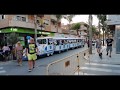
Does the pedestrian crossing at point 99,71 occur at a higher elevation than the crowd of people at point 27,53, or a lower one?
lower

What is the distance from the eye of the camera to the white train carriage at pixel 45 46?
17000 millimetres

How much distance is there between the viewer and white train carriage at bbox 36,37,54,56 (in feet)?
55.8

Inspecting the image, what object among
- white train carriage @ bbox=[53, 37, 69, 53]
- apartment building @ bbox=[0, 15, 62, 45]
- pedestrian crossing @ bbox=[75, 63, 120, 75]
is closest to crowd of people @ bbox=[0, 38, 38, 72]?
pedestrian crossing @ bbox=[75, 63, 120, 75]

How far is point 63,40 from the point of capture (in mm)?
21422

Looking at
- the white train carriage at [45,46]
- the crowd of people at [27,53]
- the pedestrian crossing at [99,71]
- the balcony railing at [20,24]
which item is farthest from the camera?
the balcony railing at [20,24]

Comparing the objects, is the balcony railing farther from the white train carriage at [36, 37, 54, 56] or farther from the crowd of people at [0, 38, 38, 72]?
the crowd of people at [0, 38, 38, 72]

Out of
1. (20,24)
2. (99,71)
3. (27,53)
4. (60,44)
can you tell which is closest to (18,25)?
(20,24)

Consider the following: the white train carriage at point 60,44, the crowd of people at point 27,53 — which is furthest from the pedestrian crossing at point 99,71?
the white train carriage at point 60,44

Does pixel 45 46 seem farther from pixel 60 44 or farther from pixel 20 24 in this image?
pixel 20 24

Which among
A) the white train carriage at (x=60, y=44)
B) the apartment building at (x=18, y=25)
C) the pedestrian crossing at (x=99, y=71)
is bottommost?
the pedestrian crossing at (x=99, y=71)

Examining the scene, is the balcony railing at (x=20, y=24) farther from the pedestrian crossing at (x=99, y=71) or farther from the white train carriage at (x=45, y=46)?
the pedestrian crossing at (x=99, y=71)
